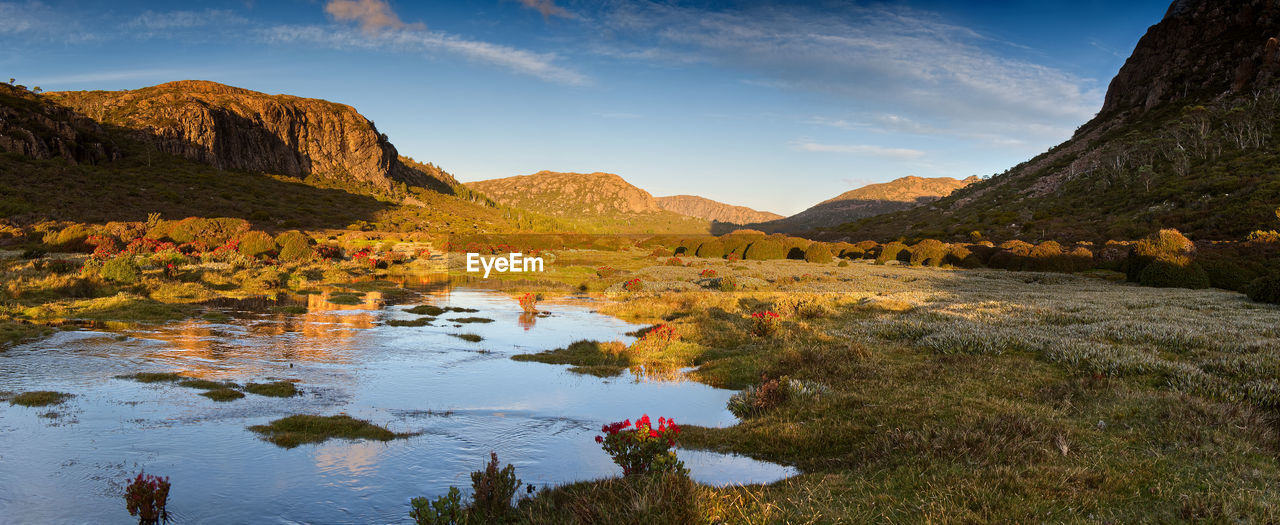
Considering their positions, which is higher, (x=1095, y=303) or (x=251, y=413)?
(x=1095, y=303)

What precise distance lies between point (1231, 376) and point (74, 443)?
58.6ft

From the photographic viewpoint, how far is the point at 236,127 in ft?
504

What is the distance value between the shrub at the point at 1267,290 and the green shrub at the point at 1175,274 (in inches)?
347

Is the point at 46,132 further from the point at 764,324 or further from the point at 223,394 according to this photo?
the point at 764,324

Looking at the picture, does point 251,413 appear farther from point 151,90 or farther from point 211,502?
point 151,90

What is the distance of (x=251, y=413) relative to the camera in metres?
9.98

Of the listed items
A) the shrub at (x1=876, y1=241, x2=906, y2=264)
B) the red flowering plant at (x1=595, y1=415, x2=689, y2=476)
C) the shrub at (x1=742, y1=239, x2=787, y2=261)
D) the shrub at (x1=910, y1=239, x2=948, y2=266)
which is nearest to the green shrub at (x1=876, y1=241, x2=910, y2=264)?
the shrub at (x1=876, y1=241, x2=906, y2=264)

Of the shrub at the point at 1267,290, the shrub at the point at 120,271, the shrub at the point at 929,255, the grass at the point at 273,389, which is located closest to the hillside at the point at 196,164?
the shrub at the point at 120,271

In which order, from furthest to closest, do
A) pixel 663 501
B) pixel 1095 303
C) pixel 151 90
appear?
pixel 151 90, pixel 1095 303, pixel 663 501

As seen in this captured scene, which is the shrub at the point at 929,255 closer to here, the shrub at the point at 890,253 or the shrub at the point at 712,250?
the shrub at the point at 890,253

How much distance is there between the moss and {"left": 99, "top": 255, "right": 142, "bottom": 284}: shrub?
62.0 feet

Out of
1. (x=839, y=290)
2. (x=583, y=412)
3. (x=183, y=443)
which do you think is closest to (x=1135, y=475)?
(x=583, y=412)

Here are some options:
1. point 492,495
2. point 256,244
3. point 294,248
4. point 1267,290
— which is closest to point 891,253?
point 1267,290

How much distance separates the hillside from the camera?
74812 mm
